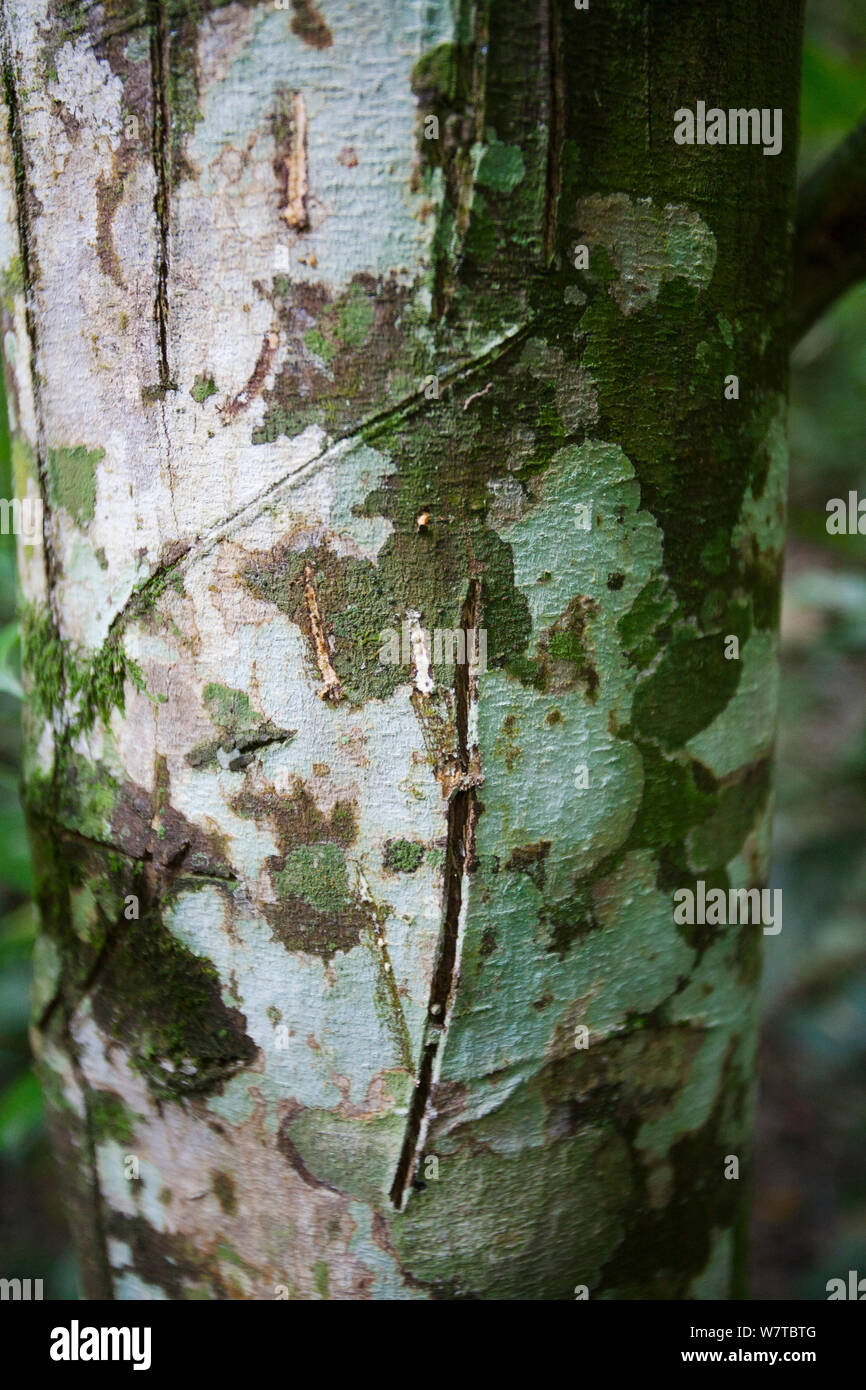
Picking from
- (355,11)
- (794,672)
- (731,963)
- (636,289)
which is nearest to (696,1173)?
(731,963)

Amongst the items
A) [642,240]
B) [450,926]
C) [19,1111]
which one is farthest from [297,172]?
[19,1111]

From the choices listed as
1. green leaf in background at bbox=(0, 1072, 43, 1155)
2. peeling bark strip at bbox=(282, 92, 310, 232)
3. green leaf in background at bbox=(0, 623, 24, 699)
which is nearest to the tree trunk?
peeling bark strip at bbox=(282, 92, 310, 232)

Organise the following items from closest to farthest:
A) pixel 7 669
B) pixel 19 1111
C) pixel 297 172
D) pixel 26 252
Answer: pixel 297 172, pixel 26 252, pixel 7 669, pixel 19 1111

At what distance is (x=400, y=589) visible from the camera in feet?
1.83

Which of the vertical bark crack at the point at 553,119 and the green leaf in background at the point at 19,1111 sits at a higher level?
the vertical bark crack at the point at 553,119

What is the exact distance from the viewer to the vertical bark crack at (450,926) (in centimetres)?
56

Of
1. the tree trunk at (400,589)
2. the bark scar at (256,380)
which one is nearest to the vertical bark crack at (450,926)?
the tree trunk at (400,589)

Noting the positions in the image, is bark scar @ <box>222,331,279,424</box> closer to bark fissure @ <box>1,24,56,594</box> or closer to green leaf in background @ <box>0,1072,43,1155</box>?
bark fissure @ <box>1,24,56,594</box>

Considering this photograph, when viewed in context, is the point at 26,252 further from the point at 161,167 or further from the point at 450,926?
the point at 450,926

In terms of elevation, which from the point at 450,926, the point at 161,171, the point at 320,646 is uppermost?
the point at 161,171

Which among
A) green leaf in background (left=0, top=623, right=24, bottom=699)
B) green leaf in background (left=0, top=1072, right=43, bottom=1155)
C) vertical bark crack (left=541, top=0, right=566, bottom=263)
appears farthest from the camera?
green leaf in background (left=0, top=1072, right=43, bottom=1155)

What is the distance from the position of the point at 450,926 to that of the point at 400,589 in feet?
0.72

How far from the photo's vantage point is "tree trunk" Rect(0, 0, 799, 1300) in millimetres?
531

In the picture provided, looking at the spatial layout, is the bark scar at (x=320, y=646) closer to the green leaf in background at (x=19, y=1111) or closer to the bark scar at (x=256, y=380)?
the bark scar at (x=256, y=380)
